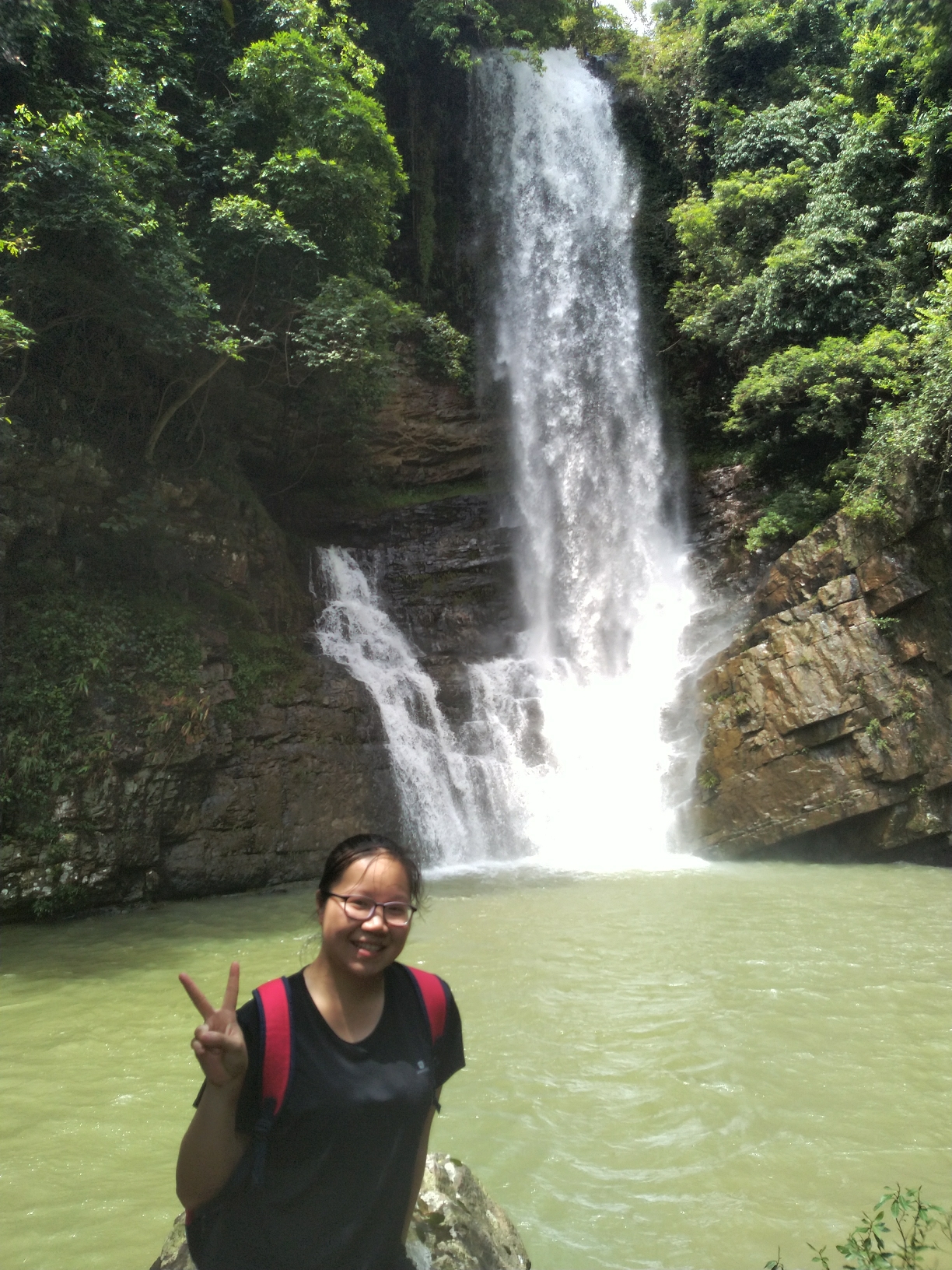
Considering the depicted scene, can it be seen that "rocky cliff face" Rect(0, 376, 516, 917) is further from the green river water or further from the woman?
the woman

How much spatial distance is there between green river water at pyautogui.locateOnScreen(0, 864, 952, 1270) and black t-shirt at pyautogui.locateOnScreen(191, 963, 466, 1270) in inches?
34.3

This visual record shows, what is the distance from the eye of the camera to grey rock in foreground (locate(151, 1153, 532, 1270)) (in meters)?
2.39

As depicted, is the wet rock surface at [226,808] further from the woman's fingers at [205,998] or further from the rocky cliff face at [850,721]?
the woman's fingers at [205,998]

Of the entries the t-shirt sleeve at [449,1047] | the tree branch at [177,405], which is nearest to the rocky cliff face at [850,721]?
the tree branch at [177,405]

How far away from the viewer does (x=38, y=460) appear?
34.4 feet

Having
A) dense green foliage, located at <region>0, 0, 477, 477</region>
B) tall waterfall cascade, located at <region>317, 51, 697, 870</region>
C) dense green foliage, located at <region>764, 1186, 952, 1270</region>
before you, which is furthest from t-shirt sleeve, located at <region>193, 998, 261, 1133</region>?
tall waterfall cascade, located at <region>317, 51, 697, 870</region>

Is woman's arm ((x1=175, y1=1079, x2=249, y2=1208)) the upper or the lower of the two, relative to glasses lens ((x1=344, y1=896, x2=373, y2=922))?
lower

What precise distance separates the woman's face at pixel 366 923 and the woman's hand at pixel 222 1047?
0.84 ft

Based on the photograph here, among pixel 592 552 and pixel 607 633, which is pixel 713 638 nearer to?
pixel 607 633

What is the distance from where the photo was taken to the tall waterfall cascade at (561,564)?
12711 mm

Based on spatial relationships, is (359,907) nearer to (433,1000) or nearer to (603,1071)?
(433,1000)

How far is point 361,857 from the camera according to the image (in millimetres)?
1783

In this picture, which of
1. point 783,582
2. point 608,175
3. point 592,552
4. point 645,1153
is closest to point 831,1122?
point 645,1153

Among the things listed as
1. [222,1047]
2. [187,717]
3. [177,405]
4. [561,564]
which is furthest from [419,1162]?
[561,564]
